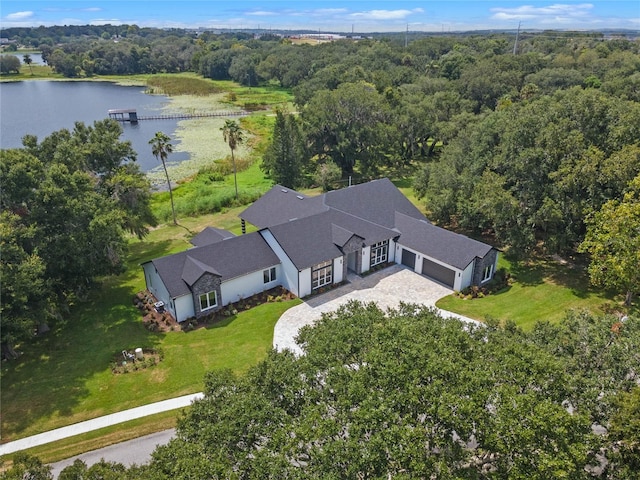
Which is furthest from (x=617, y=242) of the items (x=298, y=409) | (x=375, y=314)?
(x=298, y=409)

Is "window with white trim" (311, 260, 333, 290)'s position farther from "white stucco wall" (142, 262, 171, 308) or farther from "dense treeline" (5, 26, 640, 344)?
"dense treeline" (5, 26, 640, 344)

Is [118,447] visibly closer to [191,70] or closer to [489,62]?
[489,62]

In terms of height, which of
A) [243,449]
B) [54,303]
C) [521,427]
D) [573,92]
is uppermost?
[573,92]

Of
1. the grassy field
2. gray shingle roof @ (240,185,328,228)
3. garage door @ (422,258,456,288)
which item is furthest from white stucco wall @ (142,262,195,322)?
garage door @ (422,258,456,288)

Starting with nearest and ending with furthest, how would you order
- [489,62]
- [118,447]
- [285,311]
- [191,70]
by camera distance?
1. [118,447]
2. [285,311]
3. [489,62]
4. [191,70]

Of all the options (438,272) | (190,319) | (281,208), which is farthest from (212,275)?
(438,272)
